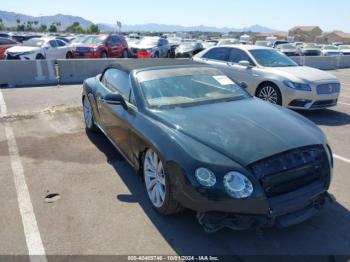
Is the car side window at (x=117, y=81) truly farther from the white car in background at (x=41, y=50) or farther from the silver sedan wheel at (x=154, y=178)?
the white car in background at (x=41, y=50)

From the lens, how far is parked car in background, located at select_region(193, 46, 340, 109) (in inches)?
295

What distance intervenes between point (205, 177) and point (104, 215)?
53.2 inches

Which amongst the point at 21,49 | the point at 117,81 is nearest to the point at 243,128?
the point at 117,81

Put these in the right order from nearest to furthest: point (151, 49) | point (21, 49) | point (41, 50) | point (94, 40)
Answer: point (21, 49) < point (41, 50) < point (94, 40) < point (151, 49)

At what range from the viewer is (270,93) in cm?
795

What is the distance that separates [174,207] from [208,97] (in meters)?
1.62

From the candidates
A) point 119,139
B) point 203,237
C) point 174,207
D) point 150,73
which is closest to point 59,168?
point 119,139

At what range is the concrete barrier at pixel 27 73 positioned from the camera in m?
11.7

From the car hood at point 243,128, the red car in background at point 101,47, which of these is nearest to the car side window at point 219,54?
the car hood at point 243,128

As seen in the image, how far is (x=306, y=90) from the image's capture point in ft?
24.5

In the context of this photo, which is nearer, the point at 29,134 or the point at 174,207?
the point at 174,207

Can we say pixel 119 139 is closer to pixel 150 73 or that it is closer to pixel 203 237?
pixel 150 73

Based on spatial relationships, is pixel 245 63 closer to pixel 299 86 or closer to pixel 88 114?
pixel 299 86

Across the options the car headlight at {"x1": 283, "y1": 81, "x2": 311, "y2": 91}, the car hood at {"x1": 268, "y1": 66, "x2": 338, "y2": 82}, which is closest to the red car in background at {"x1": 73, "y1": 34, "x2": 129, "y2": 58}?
the car hood at {"x1": 268, "y1": 66, "x2": 338, "y2": 82}
